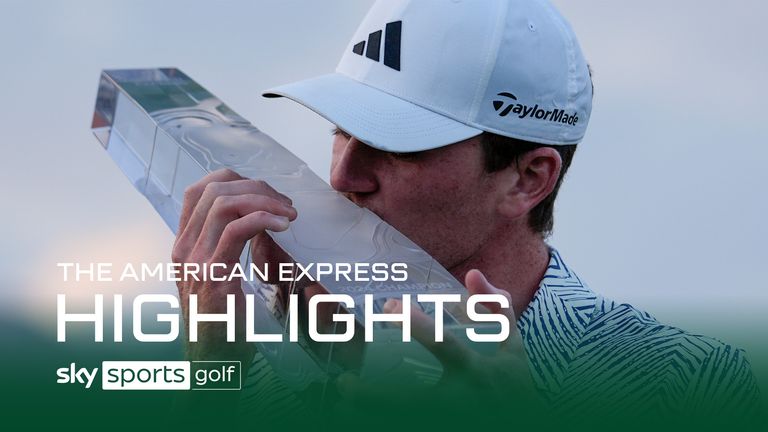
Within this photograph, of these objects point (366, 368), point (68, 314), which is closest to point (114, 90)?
point (68, 314)

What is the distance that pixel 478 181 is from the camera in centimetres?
337

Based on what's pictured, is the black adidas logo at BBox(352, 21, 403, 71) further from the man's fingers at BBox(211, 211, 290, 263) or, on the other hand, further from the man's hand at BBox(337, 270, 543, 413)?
the man's hand at BBox(337, 270, 543, 413)

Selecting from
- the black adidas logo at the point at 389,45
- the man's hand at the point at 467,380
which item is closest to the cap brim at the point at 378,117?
the black adidas logo at the point at 389,45

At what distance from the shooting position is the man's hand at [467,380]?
2.53 meters

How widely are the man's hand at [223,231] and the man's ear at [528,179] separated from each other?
77 centimetres

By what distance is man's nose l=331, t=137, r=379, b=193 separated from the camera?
324 cm

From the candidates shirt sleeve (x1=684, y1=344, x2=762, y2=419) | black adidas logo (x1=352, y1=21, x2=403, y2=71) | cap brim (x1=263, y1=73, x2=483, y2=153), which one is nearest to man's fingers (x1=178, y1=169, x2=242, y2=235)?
cap brim (x1=263, y1=73, x2=483, y2=153)

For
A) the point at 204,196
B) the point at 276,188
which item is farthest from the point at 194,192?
the point at 276,188

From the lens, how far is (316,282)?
9.48 feet

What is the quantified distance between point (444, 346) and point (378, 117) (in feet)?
3.11

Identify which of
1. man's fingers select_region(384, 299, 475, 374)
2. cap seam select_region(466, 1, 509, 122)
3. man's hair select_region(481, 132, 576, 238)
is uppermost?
cap seam select_region(466, 1, 509, 122)

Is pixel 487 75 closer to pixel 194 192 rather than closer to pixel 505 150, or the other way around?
pixel 505 150

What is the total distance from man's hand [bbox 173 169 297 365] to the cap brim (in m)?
0.31

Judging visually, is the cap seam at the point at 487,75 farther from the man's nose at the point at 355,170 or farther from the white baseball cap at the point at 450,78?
the man's nose at the point at 355,170
